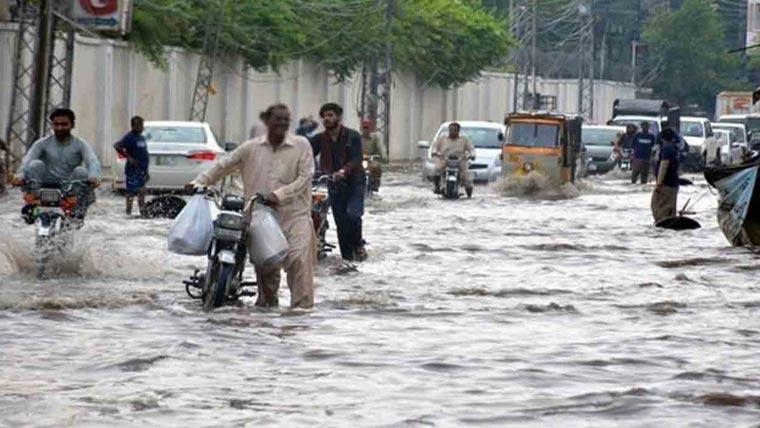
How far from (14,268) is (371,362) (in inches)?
267

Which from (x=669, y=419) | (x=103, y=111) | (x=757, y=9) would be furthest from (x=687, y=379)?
(x=757, y=9)

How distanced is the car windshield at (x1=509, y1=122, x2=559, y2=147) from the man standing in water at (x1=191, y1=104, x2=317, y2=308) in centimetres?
2874

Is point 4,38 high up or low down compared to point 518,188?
up

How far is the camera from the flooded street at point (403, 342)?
1013 cm

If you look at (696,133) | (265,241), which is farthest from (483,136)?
(265,241)

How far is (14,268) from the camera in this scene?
60.2 feet

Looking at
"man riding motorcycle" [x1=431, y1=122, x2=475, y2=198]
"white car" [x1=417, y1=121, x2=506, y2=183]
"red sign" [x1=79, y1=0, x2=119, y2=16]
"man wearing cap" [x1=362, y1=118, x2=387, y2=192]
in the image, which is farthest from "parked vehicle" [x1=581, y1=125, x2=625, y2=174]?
"man wearing cap" [x1=362, y1=118, x2=387, y2=192]

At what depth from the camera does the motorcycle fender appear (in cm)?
1468

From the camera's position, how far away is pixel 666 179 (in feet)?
96.5

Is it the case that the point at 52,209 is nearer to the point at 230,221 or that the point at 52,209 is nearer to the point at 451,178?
the point at 230,221

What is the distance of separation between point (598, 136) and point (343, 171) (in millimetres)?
42187

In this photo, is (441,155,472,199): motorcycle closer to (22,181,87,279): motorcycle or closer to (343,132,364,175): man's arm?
(343,132,364,175): man's arm

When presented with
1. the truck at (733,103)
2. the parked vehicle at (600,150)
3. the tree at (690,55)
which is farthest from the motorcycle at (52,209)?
the tree at (690,55)

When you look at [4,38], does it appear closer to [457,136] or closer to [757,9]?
[457,136]
